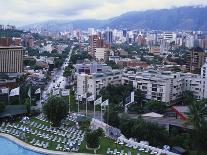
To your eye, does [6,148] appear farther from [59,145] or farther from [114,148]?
[114,148]

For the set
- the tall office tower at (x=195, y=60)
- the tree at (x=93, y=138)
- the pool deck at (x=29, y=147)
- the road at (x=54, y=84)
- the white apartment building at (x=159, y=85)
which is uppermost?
the tall office tower at (x=195, y=60)

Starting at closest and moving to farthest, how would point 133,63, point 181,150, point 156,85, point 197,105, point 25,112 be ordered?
point 197,105, point 181,150, point 25,112, point 156,85, point 133,63

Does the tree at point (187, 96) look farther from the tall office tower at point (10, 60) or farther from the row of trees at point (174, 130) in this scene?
the tall office tower at point (10, 60)

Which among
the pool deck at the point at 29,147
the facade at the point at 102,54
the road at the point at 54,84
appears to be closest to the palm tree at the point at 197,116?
the pool deck at the point at 29,147

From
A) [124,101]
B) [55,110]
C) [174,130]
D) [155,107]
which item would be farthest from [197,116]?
[124,101]

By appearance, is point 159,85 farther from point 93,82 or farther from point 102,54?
point 102,54

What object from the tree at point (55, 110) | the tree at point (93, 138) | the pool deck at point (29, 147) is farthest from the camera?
the tree at point (55, 110)

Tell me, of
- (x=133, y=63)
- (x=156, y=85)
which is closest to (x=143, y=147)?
(x=156, y=85)
